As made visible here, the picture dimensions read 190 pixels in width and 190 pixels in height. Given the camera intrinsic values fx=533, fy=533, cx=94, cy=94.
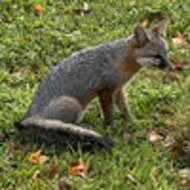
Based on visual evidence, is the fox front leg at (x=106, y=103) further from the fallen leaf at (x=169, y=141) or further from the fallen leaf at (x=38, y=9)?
the fallen leaf at (x=38, y=9)

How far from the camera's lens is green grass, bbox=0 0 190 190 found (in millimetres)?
5172

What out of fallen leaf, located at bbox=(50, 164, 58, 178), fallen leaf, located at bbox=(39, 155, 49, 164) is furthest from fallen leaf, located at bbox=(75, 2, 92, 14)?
fallen leaf, located at bbox=(50, 164, 58, 178)

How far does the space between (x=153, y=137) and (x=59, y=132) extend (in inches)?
44.3

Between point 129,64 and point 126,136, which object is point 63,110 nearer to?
point 126,136

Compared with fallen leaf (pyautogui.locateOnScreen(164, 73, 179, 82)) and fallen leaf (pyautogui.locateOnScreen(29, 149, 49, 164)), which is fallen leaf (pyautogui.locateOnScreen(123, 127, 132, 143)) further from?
fallen leaf (pyautogui.locateOnScreen(164, 73, 179, 82))

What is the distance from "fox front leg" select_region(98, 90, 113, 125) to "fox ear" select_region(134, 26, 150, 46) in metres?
0.67

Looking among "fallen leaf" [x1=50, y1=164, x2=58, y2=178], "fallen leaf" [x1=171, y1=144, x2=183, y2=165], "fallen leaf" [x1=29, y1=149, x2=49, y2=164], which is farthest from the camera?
"fallen leaf" [x1=171, y1=144, x2=183, y2=165]

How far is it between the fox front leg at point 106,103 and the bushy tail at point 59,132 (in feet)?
1.86

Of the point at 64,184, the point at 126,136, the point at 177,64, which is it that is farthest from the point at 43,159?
the point at 177,64

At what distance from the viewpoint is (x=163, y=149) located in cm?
568

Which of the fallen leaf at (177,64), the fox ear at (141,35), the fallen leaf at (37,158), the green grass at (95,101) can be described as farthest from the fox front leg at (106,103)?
the fallen leaf at (177,64)

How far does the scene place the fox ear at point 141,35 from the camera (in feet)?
19.1

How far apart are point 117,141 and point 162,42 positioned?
4.01ft

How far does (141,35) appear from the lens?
5.86m
